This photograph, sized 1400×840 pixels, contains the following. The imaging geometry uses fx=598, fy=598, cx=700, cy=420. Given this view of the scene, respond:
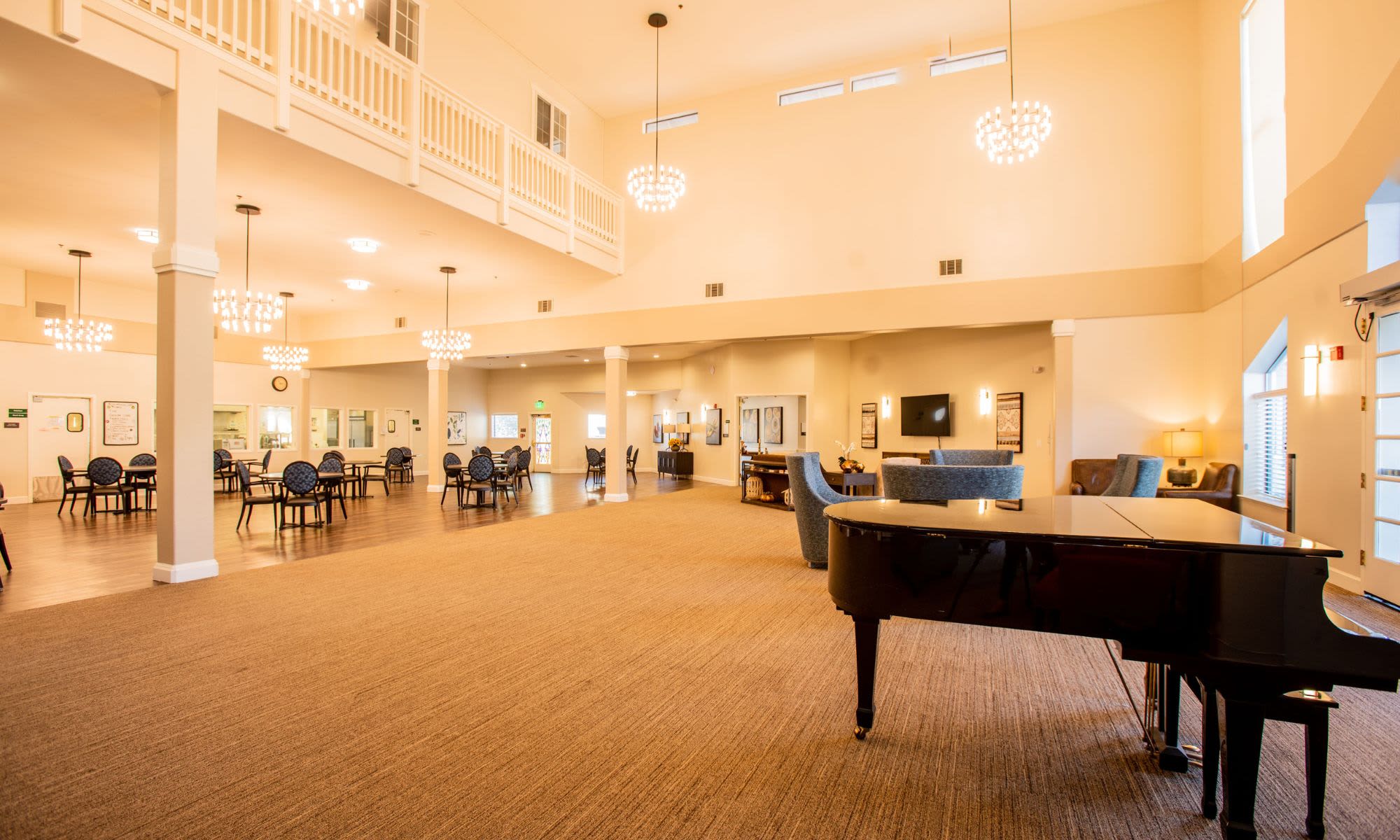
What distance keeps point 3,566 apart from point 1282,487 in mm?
12496

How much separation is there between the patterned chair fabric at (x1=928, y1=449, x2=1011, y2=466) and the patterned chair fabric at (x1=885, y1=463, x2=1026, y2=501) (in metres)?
1.72

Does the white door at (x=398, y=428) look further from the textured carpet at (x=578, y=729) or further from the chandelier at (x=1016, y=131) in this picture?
the chandelier at (x=1016, y=131)

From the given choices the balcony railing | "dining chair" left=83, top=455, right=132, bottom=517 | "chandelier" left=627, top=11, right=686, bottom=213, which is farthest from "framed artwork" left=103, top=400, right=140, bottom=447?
"chandelier" left=627, top=11, right=686, bottom=213

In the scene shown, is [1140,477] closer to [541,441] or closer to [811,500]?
[811,500]

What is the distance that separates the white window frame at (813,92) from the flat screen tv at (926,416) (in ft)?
17.6

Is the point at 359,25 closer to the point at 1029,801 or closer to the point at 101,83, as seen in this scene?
the point at 101,83

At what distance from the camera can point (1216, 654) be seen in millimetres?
1824

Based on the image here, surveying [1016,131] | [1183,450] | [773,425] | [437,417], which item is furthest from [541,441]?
[1183,450]

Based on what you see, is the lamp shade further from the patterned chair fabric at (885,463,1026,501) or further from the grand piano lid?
the grand piano lid

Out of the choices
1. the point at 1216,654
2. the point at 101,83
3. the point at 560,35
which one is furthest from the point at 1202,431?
the point at 101,83

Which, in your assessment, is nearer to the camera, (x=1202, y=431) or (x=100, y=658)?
(x=100, y=658)

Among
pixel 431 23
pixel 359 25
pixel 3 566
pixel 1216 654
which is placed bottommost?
pixel 3 566

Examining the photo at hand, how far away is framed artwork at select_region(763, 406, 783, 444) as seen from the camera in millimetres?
13039

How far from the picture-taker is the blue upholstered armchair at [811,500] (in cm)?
529
